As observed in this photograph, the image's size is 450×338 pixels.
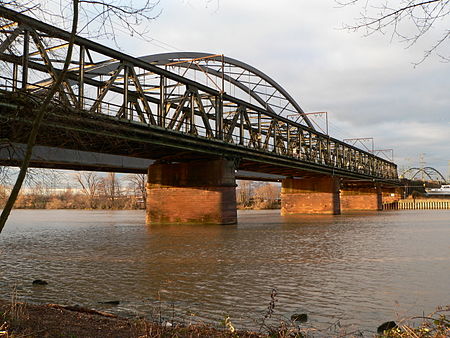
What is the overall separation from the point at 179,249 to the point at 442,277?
31.6 feet

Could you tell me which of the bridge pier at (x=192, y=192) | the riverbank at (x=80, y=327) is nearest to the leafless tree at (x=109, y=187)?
the bridge pier at (x=192, y=192)

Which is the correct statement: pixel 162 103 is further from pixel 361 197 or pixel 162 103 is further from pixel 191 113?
pixel 361 197

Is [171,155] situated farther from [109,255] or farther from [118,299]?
[118,299]

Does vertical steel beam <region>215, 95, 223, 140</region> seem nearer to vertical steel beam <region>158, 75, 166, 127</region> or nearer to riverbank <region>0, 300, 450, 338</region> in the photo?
vertical steel beam <region>158, 75, 166, 127</region>

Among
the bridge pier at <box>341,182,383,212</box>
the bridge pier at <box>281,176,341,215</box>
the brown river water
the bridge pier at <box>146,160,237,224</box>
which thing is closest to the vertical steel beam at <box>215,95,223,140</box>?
the bridge pier at <box>146,160,237,224</box>

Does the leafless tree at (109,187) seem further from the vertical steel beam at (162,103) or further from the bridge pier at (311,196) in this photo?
the vertical steel beam at (162,103)

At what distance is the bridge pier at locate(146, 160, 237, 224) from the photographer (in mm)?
30375

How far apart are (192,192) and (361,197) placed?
57875 millimetres

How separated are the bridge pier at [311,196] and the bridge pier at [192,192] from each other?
24.9 m

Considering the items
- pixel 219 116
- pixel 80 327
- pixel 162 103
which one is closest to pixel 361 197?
pixel 219 116

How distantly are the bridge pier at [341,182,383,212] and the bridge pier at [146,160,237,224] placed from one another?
53558mm

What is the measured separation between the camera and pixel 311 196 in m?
55.3

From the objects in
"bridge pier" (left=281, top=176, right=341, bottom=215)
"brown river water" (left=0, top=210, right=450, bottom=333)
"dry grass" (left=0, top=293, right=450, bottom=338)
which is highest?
"bridge pier" (left=281, top=176, right=341, bottom=215)

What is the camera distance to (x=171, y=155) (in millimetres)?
31266
